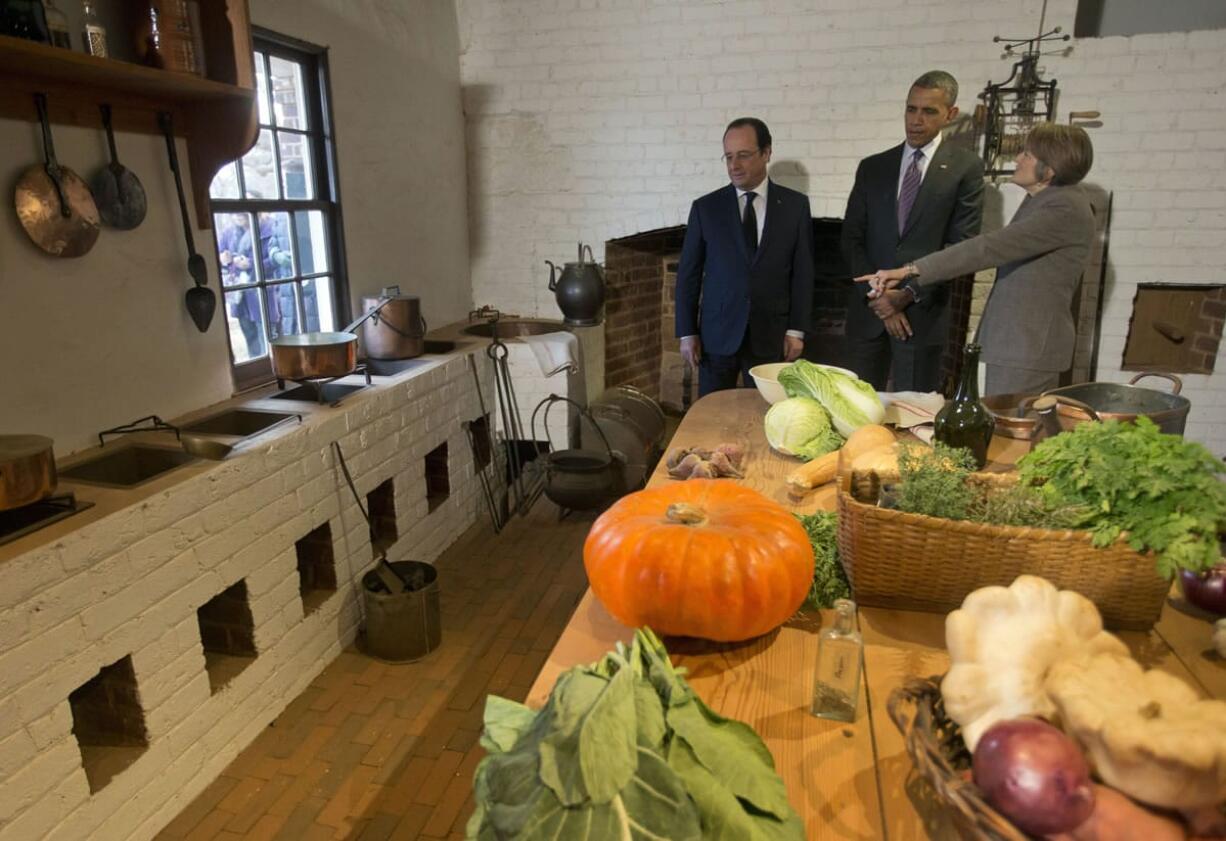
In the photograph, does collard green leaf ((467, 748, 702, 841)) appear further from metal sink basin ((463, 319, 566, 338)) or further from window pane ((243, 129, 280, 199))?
metal sink basin ((463, 319, 566, 338))

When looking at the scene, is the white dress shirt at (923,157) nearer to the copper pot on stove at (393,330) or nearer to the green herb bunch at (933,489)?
the copper pot on stove at (393,330)

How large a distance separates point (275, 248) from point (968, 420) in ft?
8.92

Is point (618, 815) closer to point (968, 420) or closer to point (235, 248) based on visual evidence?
point (968, 420)

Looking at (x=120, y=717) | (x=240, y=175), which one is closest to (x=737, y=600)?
(x=120, y=717)

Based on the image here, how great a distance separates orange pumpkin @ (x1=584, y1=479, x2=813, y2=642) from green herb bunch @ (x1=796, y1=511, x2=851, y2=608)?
0.09 metres

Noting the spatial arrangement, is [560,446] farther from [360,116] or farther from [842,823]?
[842,823]

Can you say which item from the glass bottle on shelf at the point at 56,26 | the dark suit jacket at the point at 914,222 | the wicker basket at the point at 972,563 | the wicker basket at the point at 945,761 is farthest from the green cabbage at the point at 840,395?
the glass bottle on shelf at the point at 56,26

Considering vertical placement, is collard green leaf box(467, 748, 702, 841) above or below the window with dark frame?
below

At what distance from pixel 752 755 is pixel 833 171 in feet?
12.3

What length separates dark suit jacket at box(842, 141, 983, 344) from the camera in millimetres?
3137

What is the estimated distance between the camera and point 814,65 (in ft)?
12.8

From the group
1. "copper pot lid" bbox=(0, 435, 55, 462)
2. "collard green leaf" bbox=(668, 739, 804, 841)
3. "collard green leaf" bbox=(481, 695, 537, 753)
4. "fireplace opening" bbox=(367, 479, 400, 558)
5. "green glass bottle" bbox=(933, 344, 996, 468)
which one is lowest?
"fireplace opening" bbox=(367, 479, 400, 558)

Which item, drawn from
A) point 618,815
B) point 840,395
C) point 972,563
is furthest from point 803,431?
point 618,815

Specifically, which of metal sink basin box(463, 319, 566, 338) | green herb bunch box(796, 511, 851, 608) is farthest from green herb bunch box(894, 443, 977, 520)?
metal sink basin box(463, 319, 566, 338)
